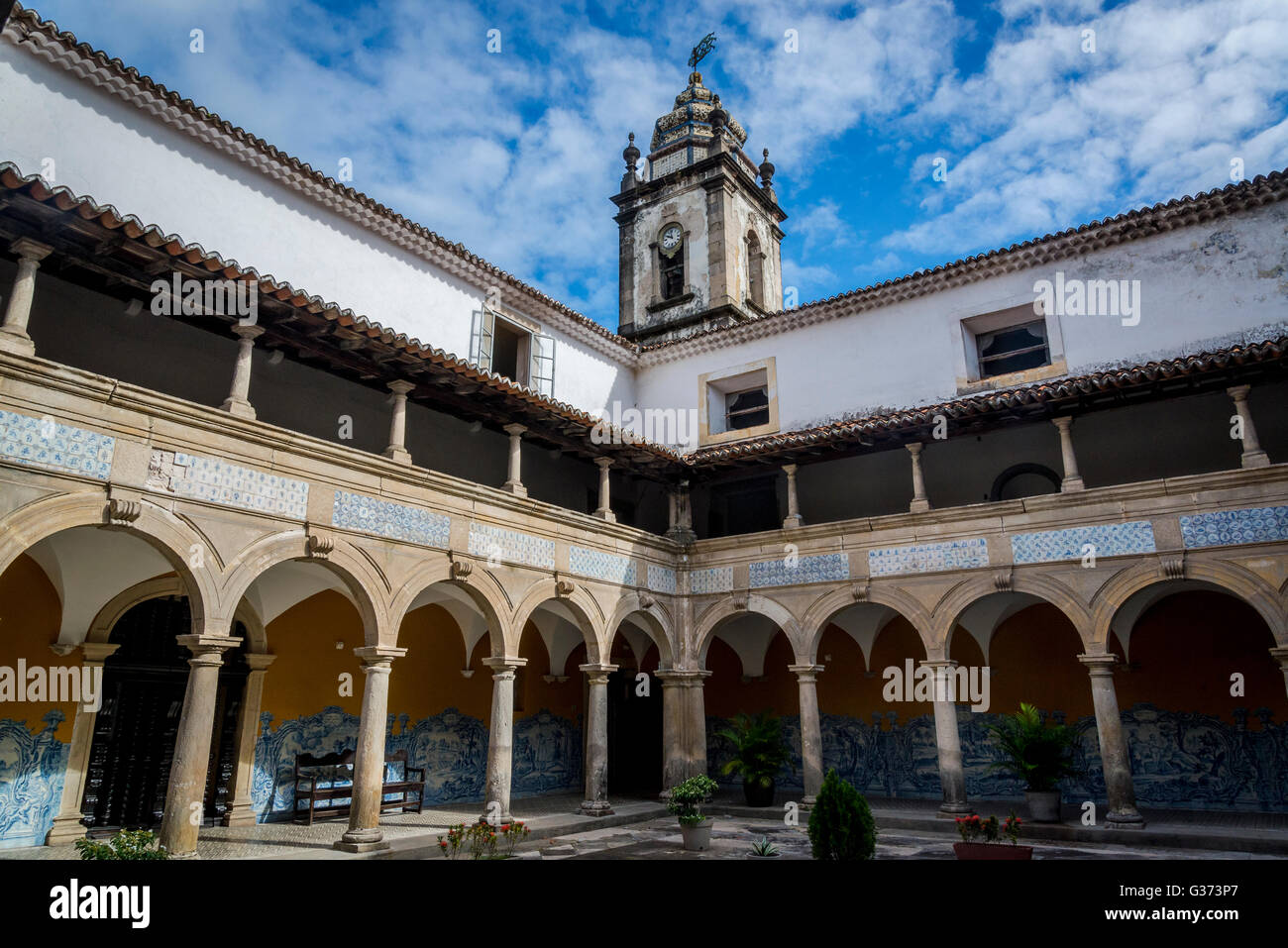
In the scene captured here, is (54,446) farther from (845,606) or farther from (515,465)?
(845,606)

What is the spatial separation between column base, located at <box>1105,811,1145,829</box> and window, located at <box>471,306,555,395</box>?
10.4m

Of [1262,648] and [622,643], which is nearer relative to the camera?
[1262,648]

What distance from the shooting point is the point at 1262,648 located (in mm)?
11680

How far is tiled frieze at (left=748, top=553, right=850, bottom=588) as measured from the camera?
1235 cm

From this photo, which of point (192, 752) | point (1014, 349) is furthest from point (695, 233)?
point (192, 752)

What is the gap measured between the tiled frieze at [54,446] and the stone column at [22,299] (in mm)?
553

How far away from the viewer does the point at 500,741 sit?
1026cm

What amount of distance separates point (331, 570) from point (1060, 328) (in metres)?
11.2

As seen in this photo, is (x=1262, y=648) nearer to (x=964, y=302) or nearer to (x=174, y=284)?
(x=964, y=302)

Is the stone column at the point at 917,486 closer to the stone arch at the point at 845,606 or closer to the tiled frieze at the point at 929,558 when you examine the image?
the tiled frieze at the point at 929,558

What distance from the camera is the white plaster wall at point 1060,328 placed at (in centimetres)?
1191

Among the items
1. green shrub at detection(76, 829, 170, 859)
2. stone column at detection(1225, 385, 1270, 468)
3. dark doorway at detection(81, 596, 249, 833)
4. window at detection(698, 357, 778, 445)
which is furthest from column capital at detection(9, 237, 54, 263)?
stone column at detection(1225, 385, 1270, 468)

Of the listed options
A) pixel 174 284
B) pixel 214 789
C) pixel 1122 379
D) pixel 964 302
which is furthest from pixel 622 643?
pixel 174 284
